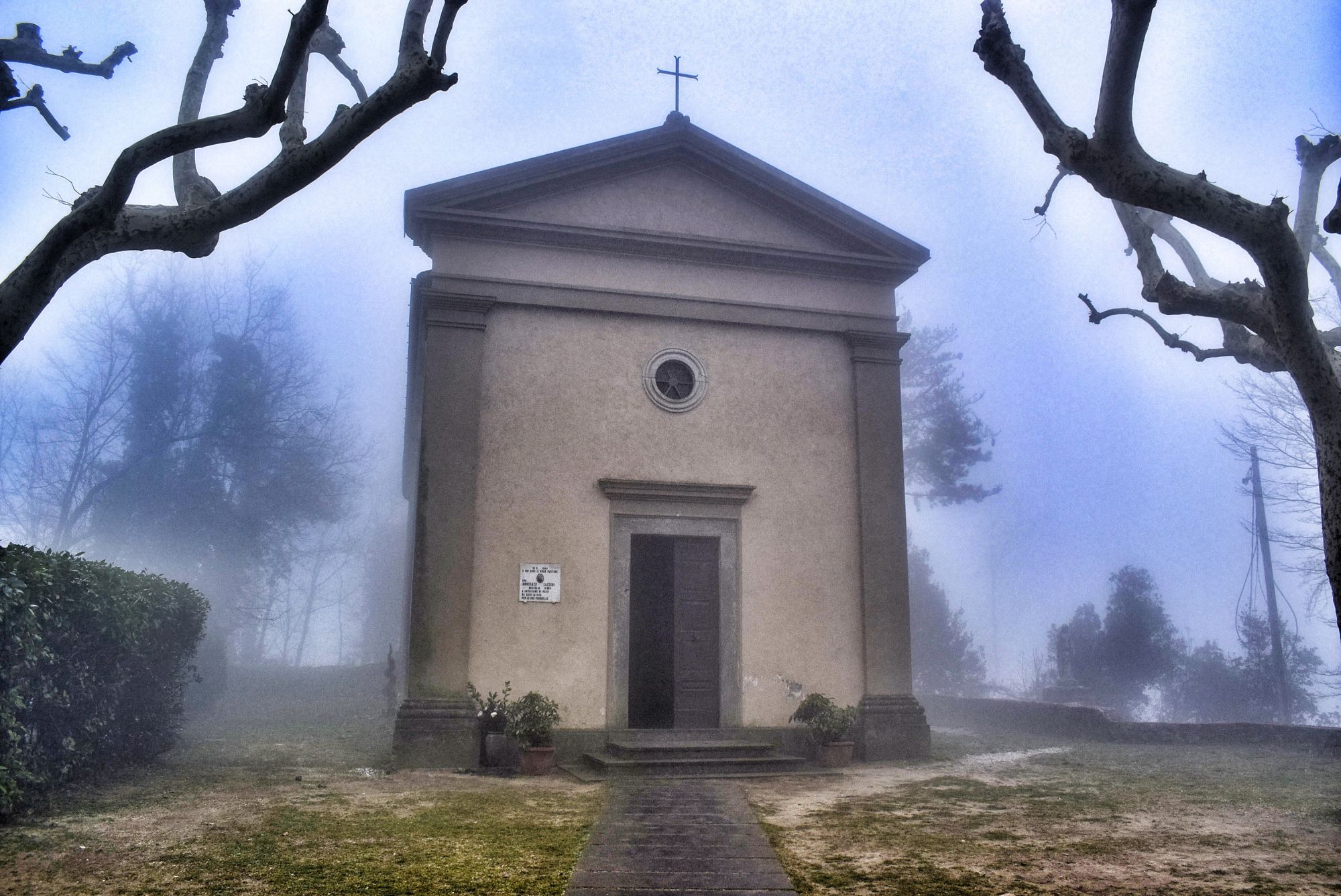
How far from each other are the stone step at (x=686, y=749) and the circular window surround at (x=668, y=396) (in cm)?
412

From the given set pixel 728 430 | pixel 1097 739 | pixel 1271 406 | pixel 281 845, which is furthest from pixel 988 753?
pixel 1271 406

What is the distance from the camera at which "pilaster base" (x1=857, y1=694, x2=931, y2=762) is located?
1153cm

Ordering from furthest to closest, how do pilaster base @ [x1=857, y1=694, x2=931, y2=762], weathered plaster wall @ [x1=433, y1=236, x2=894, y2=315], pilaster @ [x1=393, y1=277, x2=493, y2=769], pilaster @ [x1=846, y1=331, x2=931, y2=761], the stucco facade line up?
weathered plaster wall @ [x1=433, y1=236, x2=894, y2=315]
pilaster @ [x1=846, y1=331, x2=931, y2=761]
pilaster base @ [x1=857, y1=694, x2=931, y2=762]
the stucco facade
pilaster @ [x1=393, y1=277, x2=493, y2=769]

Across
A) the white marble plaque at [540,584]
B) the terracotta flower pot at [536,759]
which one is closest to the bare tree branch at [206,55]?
the white marble plaque at [540,584]

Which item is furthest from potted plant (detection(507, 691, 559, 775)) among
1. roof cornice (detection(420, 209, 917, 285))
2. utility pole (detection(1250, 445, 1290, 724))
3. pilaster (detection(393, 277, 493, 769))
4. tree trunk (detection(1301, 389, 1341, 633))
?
utility pole (detection(1250, 445, 1290, 724))

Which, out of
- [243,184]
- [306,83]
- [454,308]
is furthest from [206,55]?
[454,308]

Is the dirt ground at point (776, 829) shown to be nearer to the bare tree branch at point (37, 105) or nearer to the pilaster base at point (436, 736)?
the pilaster base at point (436, 736)

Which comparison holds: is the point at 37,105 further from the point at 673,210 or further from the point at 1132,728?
the point at 1132,728

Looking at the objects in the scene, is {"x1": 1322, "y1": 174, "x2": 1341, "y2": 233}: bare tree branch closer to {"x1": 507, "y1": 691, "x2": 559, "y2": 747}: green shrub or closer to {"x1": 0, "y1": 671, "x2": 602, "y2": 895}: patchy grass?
{"x1": 0, "y1": 671, "x2": 602, "y2": 895}: patchy grass

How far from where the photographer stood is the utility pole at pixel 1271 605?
20922 mm

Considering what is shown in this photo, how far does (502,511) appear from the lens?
36.8 feet

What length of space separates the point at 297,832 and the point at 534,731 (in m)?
3.86

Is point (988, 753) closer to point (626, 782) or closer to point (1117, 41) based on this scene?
point (626, 782)

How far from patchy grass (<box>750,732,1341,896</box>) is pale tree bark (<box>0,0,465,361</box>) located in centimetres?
520
